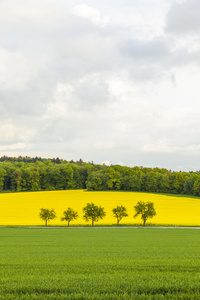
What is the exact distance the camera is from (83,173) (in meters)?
147

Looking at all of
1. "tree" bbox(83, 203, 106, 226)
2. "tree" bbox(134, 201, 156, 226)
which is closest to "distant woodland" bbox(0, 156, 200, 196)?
"tree" bbox(134, 201, 156, 226)

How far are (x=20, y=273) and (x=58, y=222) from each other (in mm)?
63891

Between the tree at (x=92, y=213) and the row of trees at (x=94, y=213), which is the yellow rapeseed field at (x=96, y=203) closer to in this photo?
the row of trees at (x=94, y=213)

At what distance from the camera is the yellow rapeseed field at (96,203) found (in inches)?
2756

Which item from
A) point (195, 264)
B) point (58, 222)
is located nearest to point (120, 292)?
point (195, 264)

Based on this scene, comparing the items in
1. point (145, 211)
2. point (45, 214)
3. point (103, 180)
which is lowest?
point (45, 214)

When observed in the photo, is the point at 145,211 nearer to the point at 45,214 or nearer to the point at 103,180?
the point at 45,214

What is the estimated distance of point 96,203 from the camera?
298ft

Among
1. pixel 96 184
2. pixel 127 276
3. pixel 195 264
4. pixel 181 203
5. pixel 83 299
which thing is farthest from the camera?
pixel 96 184

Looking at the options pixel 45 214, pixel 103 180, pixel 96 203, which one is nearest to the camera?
pixel 45 214

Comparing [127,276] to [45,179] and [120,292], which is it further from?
[45,179]

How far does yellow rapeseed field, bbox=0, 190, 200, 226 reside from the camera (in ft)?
230

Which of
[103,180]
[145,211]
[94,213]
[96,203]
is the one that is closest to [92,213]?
[94,213]

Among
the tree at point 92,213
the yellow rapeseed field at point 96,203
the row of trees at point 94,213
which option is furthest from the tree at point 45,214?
the tree at point 92,213
